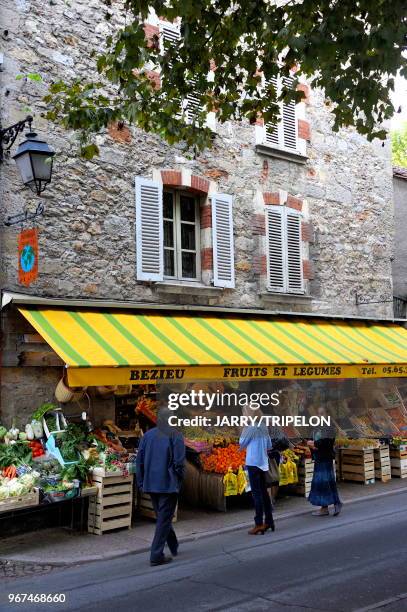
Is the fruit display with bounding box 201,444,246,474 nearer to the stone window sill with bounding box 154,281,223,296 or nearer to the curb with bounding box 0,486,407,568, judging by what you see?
the curb with bounding box 0,486,407,568

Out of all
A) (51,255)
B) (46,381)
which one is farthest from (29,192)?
(46,381)

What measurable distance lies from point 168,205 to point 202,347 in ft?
9.75

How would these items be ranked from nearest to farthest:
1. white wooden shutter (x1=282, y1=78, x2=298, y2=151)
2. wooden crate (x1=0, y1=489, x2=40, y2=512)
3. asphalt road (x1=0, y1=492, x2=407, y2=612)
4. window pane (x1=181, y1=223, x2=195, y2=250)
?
asphalt road (x1=0, y1=492, x2=407, y2=612)
wooden crate (x1=0, y1=489, x2=40, y2=512)
window pane (x1=181, y1=223, x2=195, y2=250)
white wooden shutter (x1=282, y1=78, x2=298, y2=151)

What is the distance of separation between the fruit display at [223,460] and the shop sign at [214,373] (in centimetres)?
117

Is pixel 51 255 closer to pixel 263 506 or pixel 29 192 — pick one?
pixel 29 192

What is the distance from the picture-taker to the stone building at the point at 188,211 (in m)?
9.54

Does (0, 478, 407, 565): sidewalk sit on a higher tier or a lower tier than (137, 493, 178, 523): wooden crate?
lower

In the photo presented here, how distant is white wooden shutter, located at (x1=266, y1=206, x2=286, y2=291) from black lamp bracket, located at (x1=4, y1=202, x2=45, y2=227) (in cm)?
467

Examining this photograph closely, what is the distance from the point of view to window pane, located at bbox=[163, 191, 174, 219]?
450 inches

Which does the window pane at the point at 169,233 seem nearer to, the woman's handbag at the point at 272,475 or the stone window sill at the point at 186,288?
the stone window sill at the point at 186,288

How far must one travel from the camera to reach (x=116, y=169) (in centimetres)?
1049

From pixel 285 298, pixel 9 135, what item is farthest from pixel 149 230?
pixel 285 298

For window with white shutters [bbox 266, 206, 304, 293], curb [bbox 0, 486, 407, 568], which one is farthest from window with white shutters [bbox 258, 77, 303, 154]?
curb [bbox 0, 486, 407, 568]

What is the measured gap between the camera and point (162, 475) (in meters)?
7.09
